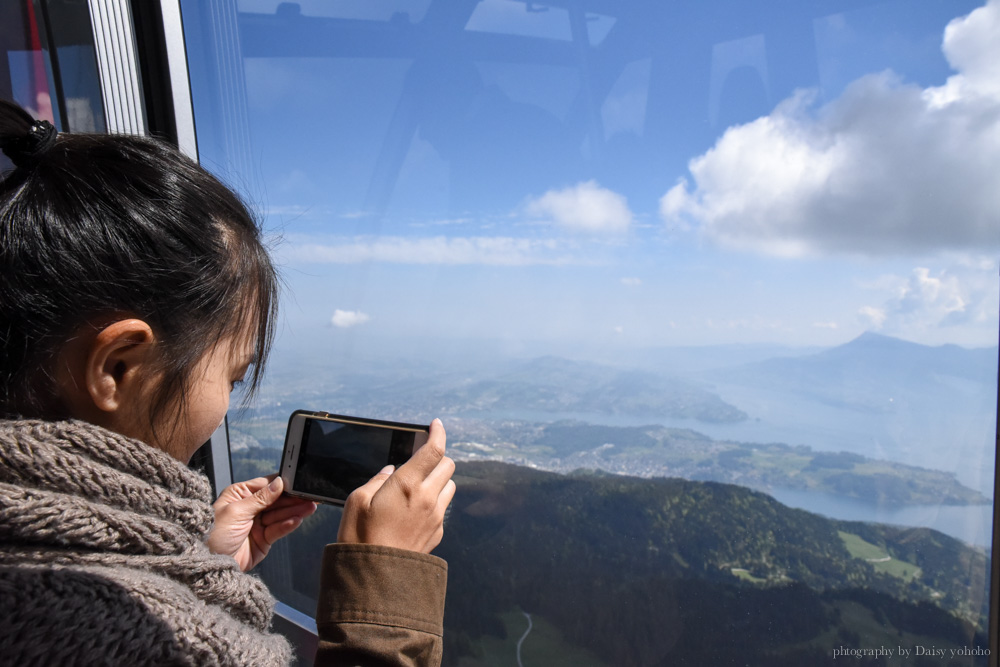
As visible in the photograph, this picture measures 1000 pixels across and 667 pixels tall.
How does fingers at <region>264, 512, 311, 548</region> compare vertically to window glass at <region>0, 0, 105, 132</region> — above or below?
below

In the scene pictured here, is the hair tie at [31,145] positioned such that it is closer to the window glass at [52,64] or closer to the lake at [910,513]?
the lake at [910,513]

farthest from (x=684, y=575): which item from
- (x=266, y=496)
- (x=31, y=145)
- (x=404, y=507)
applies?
(x=31, y=145)

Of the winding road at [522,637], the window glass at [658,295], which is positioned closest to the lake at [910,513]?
the window glass at [658,295]

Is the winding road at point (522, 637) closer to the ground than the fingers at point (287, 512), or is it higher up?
closer to the ground

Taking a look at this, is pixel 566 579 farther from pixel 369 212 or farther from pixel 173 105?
pixel 173 105

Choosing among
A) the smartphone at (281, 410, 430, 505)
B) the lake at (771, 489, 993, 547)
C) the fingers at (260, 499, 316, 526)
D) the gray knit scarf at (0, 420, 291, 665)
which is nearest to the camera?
the gray knit scarf at (0, 420, 291, 665)

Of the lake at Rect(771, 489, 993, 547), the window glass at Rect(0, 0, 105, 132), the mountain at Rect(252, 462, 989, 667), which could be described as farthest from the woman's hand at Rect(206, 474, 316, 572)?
the window glass at Rect(0, 0, 105, 132)

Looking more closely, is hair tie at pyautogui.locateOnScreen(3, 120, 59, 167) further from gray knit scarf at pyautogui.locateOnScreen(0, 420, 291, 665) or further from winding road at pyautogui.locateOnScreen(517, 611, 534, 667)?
winding road at pyautogui.locateOnScreen(517, 611, 534, 667)
